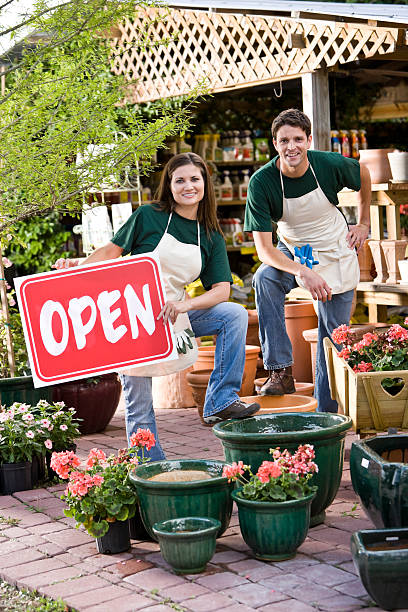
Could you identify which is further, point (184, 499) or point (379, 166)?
point (379, 166)

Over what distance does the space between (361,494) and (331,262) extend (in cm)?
184

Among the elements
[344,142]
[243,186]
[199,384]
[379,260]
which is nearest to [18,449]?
[199,384]

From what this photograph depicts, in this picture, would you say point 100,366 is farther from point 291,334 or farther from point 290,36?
point 290,36

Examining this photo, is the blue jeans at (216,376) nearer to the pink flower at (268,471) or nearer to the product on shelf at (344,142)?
the pink flower at (268,471)

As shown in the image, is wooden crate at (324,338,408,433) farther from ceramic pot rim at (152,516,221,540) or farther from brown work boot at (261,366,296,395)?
ceramic pot rim at (152,516,221,540)

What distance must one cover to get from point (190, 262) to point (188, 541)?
5.22 feet

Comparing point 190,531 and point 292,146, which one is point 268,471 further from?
point 292,146

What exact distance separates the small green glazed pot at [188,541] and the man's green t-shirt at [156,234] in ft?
4.94

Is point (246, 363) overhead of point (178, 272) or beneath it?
beneath

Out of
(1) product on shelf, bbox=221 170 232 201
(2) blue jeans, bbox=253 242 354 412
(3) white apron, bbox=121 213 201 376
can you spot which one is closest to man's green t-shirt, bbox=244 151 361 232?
(2) blue jeans, bbox=253 242 354 412

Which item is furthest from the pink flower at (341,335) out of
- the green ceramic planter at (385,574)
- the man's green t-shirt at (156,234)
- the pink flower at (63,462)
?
the green ceramic planter at (385,574)

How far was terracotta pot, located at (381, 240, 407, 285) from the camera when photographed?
668 cm

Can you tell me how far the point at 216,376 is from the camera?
4590 millimetres

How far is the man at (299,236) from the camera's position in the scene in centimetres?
493
